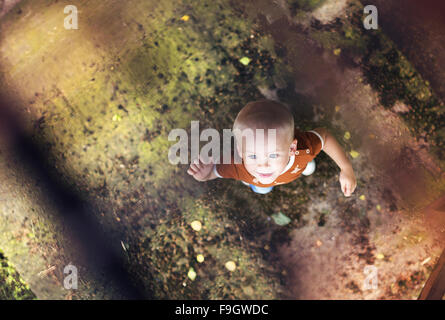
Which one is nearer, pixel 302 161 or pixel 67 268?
pixel 302 161

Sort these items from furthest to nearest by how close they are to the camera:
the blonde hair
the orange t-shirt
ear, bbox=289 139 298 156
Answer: the orange t-shirt
ear, bbox=289 139 298 156
the blonde hair

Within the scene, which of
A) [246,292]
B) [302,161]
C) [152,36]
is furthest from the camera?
[152,36]

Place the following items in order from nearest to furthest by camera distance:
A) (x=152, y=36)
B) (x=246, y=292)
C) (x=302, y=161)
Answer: (x=302, y=161) → (x=246, y=292) → (x=152, y=36)

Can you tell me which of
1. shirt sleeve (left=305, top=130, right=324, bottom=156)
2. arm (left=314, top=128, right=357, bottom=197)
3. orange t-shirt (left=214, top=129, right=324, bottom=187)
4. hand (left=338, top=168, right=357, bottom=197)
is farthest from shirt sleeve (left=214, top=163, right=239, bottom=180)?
hand (left=338, top=168, right=357, bottom=197)

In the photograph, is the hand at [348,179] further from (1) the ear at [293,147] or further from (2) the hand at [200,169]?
(2) the hand at [200,169]

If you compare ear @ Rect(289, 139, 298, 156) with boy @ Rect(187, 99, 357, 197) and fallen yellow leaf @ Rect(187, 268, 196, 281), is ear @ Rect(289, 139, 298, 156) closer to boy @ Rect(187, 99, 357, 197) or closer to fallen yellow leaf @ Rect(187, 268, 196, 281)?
boy @ Rect(187, 99, 357, 197)

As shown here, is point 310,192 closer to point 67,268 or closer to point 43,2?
point 67,268

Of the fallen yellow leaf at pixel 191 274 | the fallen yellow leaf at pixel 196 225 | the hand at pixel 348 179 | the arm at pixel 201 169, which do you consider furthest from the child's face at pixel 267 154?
the fallen yellow leaf at pixel 191 274
